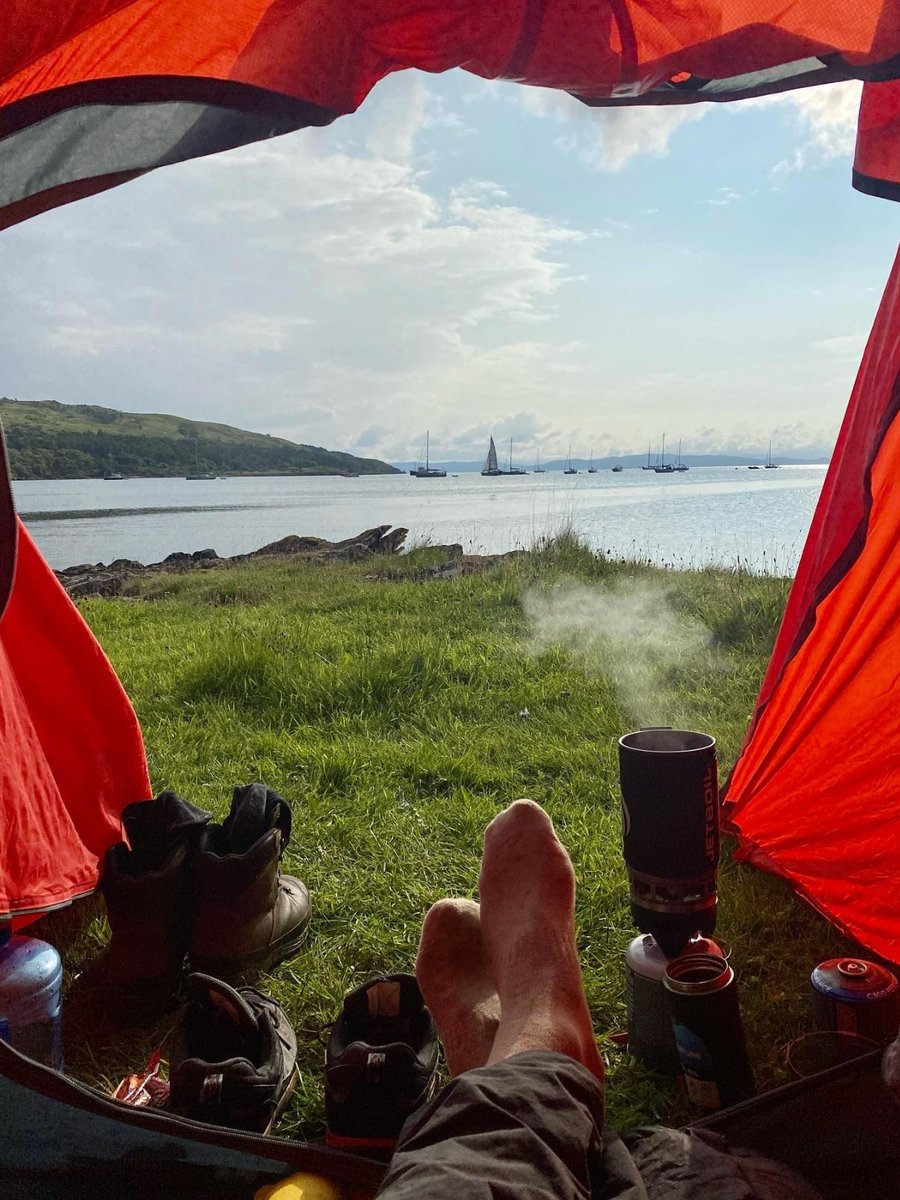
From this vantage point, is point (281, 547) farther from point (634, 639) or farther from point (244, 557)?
point (634, 639)

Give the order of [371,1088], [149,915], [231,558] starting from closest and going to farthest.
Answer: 1. [371,1088]
2. [149,915]
3. [231,558]

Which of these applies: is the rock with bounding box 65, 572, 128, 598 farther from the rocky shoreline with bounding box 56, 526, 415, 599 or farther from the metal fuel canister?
the metal fuel canister

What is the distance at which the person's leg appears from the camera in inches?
32.1

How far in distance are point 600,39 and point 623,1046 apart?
188 centimetres

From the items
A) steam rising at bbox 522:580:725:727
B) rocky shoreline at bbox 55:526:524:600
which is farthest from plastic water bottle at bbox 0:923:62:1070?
rocky shoreline at bbox 55:526:524:600

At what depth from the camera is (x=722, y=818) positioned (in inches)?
90.4

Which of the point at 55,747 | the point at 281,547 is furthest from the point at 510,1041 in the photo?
the point at 281,547

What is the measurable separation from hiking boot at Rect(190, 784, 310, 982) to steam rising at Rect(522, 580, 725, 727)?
1.84 m

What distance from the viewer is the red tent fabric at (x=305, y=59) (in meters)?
1.43

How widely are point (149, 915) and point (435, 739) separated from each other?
1.61m

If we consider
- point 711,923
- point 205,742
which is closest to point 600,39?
point 711,923

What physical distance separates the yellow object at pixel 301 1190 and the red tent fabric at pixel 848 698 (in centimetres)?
125

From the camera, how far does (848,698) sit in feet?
6.58

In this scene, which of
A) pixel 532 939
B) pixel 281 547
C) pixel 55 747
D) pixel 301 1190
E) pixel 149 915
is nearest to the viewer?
pixel 301 1190
